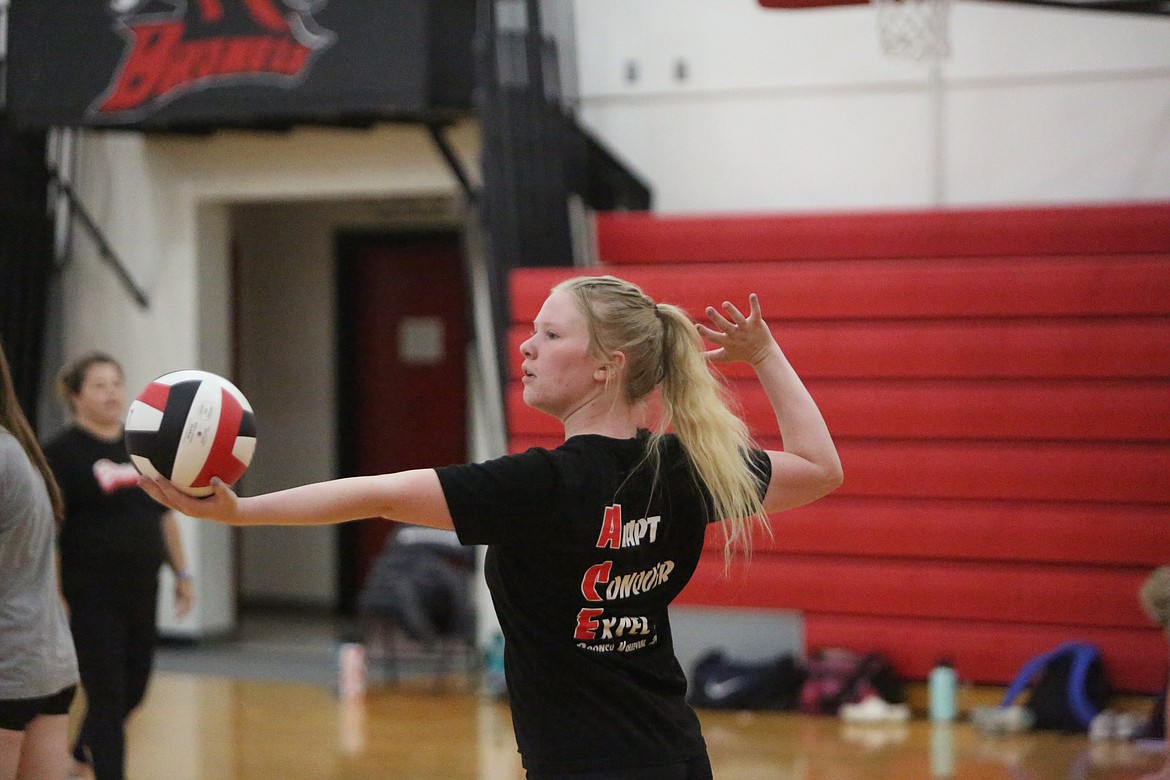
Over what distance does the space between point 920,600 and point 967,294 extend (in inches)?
61.6

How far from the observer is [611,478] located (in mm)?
2393

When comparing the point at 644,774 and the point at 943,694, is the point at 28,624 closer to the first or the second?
the point at 644,774

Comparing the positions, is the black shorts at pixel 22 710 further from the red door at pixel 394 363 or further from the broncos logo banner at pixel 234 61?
the red door at pixel 394 363

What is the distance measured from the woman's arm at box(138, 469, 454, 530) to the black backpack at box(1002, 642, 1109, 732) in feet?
17.3

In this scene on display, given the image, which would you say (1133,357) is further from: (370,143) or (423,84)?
(370,143)

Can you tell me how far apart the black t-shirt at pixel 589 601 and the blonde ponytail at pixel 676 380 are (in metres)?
0.04

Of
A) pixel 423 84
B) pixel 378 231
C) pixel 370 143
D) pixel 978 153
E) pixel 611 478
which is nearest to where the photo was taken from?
pixel 611 478

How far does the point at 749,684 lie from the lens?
724cm

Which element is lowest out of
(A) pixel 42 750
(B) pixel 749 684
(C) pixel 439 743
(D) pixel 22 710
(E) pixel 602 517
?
(C) pixel 439 743

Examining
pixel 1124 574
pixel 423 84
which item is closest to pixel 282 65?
pixel 423 84

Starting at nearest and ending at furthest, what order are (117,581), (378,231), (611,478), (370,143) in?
(611,478) → (117,581) → (370,143) → (378,231)

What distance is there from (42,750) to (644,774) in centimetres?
186

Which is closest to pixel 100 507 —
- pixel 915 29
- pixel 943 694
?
pixel 943 694

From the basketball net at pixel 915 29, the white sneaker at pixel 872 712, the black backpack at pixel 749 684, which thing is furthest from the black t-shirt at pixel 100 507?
the basketball net at pixel 915 29
